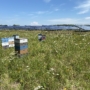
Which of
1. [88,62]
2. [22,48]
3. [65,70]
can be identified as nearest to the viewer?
[65,70]

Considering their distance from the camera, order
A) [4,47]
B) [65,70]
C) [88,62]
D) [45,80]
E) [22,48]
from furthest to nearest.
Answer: [4,47] < [22,48] < [88,62] < [65,70] < [45,80]

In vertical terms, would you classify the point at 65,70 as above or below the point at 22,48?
below

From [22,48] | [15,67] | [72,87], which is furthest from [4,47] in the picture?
[72,87]

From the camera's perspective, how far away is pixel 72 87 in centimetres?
614

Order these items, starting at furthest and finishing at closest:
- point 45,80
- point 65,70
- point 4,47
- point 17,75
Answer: point 4,47
point 65,70
point 17,75
point 45,80

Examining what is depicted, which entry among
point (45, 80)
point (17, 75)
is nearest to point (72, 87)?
point (45, 80)

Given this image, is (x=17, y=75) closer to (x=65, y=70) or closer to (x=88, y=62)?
(x=65, y=70)

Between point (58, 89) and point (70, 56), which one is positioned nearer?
point (58, 89)

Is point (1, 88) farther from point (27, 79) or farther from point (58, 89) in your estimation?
point (58, 89)

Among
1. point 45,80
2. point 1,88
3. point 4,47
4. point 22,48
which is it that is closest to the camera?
point 1,88

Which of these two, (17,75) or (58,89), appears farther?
(17,75)

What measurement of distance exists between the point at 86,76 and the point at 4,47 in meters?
7.21

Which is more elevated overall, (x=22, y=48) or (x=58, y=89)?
(x=22, y=48)

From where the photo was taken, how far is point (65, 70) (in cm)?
754
